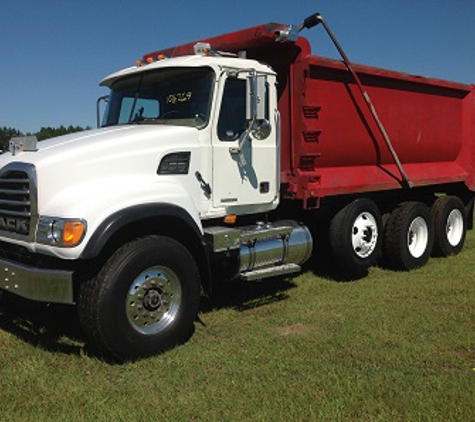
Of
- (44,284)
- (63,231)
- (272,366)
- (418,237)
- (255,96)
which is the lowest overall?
(272,366)

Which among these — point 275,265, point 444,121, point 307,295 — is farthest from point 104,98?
point 444,121

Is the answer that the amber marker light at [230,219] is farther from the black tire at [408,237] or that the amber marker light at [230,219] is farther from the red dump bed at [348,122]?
the black tire at [408,237]

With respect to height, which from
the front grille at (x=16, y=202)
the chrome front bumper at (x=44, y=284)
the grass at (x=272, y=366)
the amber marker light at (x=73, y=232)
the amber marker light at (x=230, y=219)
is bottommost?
the grass at (x=272, y=366)

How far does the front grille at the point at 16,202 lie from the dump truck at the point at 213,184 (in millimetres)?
17

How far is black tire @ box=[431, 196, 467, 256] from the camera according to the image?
28.8 ft

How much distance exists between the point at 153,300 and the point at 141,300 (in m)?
0.11

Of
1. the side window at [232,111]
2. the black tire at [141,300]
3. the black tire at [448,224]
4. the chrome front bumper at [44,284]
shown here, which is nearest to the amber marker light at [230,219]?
the side window at [232,111]

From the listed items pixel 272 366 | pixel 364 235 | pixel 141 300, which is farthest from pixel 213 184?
pixel 364 235

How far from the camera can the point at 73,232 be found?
408cm

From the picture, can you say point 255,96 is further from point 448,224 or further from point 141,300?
point 448,224

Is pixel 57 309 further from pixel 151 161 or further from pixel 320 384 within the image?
pixel 320 384

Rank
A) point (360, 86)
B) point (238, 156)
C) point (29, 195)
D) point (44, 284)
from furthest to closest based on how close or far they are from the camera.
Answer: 1. point (360, 86)
2. point (238, 156)
3. point (29, 195)
4. point (44, 284)

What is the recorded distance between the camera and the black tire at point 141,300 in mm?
4230

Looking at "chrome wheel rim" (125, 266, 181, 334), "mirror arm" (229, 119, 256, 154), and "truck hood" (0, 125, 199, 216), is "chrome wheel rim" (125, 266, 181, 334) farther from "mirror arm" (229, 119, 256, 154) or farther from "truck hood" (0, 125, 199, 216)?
"mirror arm" (229, 119, 256, 154)
